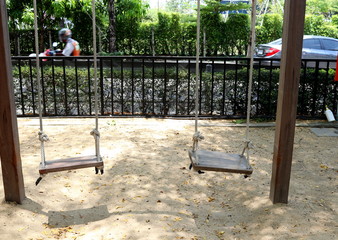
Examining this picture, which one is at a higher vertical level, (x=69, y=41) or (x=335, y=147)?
(x=69, y=41)

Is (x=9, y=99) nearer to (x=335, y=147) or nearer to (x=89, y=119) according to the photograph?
(x=89, y=119)

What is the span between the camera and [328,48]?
13.7 metres

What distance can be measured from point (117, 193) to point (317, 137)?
11.2 ft

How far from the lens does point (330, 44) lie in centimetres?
1384

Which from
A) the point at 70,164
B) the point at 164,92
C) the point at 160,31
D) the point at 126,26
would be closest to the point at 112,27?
the point at 126,26

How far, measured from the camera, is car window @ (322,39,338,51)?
A: 1377 cm

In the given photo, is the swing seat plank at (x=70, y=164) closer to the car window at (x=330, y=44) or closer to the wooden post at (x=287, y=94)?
the wooden post at (x=287, y=94)

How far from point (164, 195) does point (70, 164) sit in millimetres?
1069

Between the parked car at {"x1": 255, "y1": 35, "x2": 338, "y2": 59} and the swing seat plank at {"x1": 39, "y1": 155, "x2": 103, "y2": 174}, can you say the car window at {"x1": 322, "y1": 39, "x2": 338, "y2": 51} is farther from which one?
the swing seat plank at {"x1": 39, "y1": 155, "x2": 103, "y2": 174}

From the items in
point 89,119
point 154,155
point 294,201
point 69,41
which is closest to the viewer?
point 294,201

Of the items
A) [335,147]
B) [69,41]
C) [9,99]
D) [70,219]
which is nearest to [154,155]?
[70,219]

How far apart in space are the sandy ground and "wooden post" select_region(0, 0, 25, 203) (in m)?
0.16

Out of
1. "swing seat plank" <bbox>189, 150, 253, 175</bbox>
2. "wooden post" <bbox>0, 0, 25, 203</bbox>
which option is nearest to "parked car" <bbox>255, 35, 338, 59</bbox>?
"swing seat plank" <bbox>189, 150, 253, 175</bbox>

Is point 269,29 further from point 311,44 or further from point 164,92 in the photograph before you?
point 164,92
